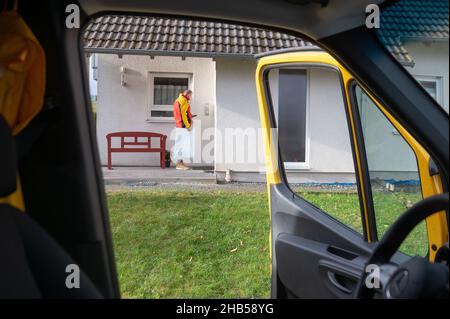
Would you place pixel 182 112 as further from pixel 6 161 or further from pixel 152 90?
pixel 6 161

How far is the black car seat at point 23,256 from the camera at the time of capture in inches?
46.1

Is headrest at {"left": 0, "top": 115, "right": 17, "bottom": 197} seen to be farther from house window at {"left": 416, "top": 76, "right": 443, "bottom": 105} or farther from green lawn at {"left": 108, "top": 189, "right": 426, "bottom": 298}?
green lawn at {"left": 108, "top": 189, "right": 426, "bottom": 298}

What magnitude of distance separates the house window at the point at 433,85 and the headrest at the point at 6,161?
54.9 inches

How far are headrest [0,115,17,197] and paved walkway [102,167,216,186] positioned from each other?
6646 mm

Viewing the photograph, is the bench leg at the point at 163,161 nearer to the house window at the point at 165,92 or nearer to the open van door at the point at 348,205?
the house window at the point at 165,92

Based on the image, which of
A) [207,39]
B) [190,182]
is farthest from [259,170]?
[207,39]

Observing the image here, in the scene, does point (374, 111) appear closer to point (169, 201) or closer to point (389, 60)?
point (389, 60)

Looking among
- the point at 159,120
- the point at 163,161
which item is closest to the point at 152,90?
the point at 159,120

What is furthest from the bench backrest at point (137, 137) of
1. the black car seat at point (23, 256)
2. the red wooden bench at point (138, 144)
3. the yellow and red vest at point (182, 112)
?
the black car seat at point (23, 256)

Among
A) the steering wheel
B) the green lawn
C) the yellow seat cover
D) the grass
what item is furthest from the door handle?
the yellow seat cover

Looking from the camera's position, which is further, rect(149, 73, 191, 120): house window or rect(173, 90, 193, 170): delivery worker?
rect(149, 73, 191, 120): house window

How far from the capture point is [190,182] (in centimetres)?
806

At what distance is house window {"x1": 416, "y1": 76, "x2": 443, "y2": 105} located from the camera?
4.14 feet
